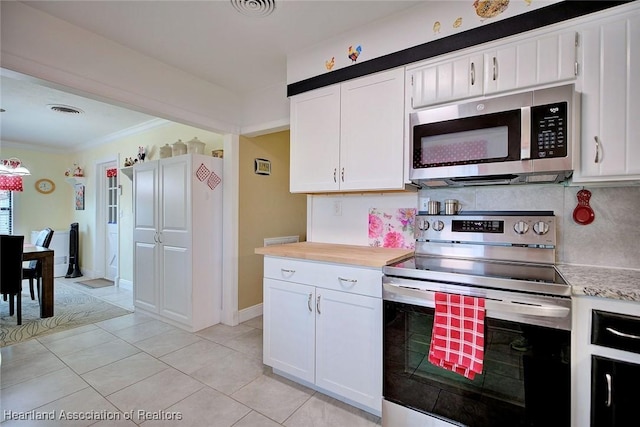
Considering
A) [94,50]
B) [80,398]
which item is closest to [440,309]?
[80,398]

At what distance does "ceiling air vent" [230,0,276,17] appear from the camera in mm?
1775

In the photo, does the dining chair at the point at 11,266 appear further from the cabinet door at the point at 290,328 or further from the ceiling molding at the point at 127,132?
the cabinet door at the point at 290,328

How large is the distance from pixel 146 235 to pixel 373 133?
283cm

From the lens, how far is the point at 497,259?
5.65ft

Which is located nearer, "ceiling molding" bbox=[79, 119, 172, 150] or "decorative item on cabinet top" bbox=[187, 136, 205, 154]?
"decorative item on cabinet top" bbox=[187, 136, 205, 154]

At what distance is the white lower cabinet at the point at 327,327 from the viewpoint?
65.2 inches

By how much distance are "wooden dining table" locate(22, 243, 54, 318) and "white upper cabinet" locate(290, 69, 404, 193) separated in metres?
3.20

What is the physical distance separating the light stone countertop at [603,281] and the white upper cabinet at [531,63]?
37.3 inches

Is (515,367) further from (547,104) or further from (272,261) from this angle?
(272,261)

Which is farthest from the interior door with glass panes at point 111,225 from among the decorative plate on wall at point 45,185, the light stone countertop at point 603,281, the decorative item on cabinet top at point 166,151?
the light stone countertop at point 603,281

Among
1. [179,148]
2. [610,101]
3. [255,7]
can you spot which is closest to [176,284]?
[179,148]

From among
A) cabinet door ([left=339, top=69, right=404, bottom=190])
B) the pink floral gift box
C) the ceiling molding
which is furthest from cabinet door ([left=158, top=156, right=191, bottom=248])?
the pink floral gift box

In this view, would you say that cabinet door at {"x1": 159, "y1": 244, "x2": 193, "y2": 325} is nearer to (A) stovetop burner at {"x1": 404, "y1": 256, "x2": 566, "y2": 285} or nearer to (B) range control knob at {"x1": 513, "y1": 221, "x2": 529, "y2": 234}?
(A) stovetop burner at {"x1": 404, "y1": 256, "x2": 566, "y2": 285}

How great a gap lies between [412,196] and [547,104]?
35.6 inches
